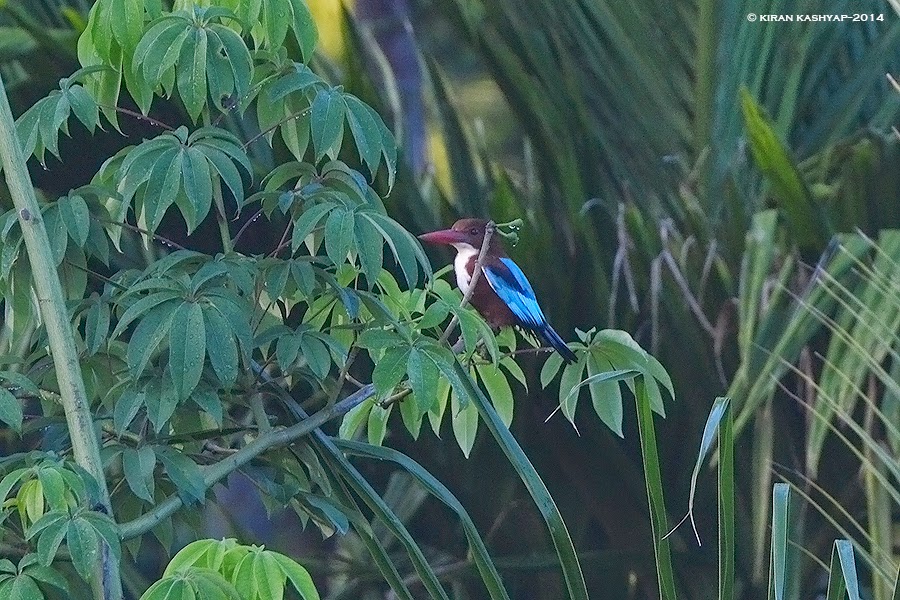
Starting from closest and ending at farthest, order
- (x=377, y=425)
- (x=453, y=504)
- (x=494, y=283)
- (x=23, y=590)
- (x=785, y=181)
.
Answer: (x=23, y=590)
(x=453, y=504)
(x=377, y=425)
(x=494, y=283)
(x=785, y=181)

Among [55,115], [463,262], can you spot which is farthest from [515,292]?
[55,115]

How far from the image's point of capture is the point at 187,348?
3.12ft

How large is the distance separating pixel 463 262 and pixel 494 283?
0.35 feet

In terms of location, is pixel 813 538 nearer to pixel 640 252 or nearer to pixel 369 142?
pixel 640 252

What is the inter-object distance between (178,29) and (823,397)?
46.1 inches

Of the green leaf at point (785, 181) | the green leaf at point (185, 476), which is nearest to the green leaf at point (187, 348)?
the green leaf at point (185, 476)

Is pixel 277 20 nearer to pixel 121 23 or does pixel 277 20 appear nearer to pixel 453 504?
pixel 121 23

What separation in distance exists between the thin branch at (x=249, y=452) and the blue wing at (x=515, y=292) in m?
0.49

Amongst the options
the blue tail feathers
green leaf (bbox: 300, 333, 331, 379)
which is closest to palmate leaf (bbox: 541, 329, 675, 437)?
the blue tail feathers

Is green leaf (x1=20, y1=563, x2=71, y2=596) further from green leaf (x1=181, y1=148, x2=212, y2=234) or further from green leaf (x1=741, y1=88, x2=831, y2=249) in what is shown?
green leaf (x1=741, y1=88, x2=831, y2=249)

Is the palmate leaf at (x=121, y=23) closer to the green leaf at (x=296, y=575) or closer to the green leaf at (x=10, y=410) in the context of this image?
the green leaf at (x=10, y=410)

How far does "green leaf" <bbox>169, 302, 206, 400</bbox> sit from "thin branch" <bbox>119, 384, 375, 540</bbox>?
0.43 ft

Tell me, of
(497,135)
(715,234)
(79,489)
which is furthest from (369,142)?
(715,234)

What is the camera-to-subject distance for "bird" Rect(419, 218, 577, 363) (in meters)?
1.54
